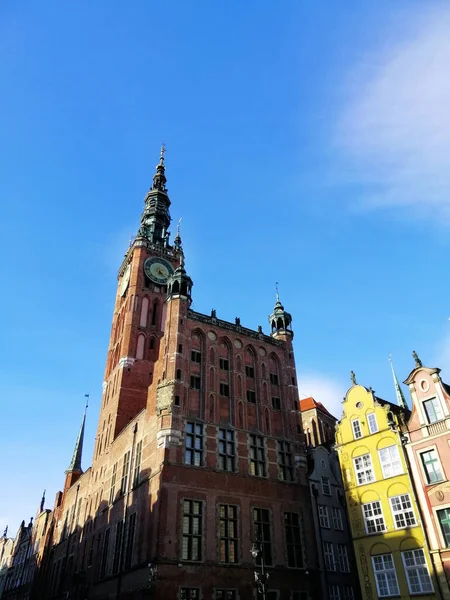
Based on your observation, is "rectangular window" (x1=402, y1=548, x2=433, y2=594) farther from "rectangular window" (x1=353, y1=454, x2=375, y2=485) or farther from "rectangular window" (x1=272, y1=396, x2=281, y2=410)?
"rectangular window" (x1=272, y1=396, x2=281, y2=410)

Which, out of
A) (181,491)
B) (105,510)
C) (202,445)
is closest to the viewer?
(181,491)

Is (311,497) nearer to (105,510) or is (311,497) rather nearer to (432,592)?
(432,592)

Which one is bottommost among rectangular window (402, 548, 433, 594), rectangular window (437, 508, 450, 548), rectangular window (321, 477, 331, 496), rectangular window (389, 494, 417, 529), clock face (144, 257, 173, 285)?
rectangular window (402, 548, 433, 594)

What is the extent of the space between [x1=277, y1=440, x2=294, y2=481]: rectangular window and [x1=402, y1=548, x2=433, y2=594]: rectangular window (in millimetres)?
13113

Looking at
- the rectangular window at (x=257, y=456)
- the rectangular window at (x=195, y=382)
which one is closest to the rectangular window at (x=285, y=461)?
the rectangular window at (x=257, y=456)

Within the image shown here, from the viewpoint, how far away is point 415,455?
34156mm

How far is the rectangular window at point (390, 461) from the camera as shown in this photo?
35.3 m

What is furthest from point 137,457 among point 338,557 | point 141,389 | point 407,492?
point 407,492

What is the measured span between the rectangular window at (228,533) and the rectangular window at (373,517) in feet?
32.4

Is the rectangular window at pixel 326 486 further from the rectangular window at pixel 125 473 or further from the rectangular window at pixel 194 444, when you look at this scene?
the rectangular window at pixel 125 473

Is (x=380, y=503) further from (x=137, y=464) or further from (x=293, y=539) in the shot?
(x=137, y=464)

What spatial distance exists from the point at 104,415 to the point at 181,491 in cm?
2594

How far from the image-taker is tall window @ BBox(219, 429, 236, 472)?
136 feet

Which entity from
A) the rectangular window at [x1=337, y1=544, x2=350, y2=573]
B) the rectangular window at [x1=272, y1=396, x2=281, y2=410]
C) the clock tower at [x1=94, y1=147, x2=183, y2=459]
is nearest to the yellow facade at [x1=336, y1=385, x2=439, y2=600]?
the rectangular window at [x1=337, y1=544, x2=350, y2=573]
